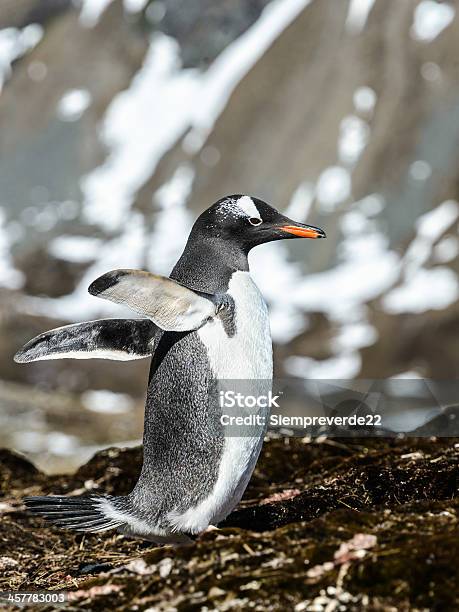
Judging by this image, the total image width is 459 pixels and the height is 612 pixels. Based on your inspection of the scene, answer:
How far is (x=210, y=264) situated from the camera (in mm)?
2436

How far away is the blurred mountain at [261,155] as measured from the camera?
26969 millimetres

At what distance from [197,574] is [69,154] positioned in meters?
38.4

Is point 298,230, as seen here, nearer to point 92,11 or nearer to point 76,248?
point 76,248

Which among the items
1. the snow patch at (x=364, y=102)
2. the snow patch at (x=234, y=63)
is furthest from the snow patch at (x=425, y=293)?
the snow patch at (x=234, y=63)

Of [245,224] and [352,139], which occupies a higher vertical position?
[352,139]

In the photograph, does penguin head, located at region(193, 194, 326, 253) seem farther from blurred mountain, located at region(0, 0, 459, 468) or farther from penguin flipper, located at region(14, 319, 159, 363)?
blurred mountain, located at region(0, 0, 459, 468)

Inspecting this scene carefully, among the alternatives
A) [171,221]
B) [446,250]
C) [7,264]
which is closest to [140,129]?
[171,221]

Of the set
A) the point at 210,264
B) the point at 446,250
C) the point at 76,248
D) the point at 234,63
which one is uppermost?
the point at 234,63

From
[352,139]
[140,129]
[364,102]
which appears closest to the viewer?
[352,139]

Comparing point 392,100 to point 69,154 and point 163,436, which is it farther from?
point 163,436

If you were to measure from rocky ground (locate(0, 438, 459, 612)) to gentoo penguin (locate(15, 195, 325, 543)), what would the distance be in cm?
Result: 20

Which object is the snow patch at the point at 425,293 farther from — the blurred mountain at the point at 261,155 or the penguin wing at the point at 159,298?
the penguin wing at the point at 159,298

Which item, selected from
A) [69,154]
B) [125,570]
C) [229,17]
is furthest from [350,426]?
[229,17]

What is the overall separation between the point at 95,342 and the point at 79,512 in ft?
1.60
